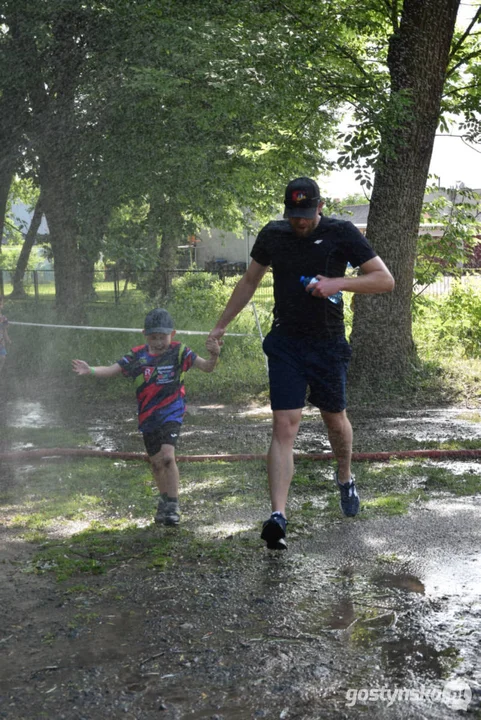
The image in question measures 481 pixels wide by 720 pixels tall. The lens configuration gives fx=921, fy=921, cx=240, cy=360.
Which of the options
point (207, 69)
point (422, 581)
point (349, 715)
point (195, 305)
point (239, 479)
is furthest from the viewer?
point (195, 305)

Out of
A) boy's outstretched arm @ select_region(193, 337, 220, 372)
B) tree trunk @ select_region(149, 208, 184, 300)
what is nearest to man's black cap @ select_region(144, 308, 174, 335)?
boy's outstretched arm @ select_region(193, 337, 220, 372)

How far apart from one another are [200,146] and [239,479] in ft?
29.7

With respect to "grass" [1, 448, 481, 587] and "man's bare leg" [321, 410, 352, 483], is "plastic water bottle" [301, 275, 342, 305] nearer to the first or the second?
"man's bare leg" [321, 410, 352, 483]

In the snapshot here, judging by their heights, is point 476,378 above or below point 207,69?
below

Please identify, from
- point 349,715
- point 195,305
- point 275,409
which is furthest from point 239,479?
point 195,305

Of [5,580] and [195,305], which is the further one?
[195,305]

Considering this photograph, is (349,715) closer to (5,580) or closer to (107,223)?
(5,580)

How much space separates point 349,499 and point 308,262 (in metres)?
1.59

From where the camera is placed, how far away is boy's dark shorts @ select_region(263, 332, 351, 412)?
203 inches

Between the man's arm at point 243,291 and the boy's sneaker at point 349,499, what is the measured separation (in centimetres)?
120

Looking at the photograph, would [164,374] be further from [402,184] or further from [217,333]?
[402,184]

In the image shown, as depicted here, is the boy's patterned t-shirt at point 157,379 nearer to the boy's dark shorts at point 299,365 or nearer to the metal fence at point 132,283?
the boy's dark shorts at point 299,365

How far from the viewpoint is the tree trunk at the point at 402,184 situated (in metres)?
11.9

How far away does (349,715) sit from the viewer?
308cm
